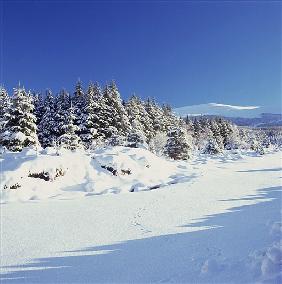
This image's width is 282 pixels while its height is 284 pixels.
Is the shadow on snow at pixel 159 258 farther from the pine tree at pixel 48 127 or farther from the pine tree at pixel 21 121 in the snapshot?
the pine tree at pixel 48 127

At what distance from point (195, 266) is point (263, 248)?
5.12ft

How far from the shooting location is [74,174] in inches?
755

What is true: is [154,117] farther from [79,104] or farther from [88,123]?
[88,123]

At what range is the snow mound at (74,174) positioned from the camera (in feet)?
54.7

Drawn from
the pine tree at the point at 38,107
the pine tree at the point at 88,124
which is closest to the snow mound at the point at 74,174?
the pine tree at the point at 88,124

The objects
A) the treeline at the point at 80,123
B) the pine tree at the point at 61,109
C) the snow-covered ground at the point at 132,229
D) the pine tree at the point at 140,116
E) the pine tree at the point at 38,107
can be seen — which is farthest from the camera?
the pine tree at the point at 140,116

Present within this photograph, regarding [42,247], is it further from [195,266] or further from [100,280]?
[195,266]

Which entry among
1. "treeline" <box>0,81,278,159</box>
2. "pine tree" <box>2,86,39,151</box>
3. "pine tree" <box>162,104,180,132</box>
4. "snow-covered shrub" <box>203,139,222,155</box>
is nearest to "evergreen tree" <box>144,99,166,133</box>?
"pine tree" <box>162,104,180,132</box>

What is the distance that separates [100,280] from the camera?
714 cm

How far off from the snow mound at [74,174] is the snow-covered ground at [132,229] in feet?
0.22

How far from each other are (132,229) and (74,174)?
932 cm

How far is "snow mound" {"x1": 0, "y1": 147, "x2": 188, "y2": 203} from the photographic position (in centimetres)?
1667

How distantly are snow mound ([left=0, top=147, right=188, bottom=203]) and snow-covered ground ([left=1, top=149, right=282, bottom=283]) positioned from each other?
2.7 inches

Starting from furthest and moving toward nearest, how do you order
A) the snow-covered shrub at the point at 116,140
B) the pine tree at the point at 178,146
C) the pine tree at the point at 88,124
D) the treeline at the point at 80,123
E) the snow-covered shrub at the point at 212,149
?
the snow-covered shrub at the point at 212,149
the pine tree at the point at 178,146
the pine tree at the point at 88,124
the snow-covered shrub at the point at 116,140
the treeline at the point at 80,123
